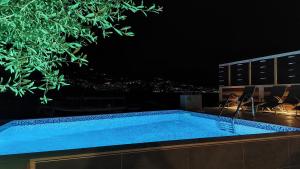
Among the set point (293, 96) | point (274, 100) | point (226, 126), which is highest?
point (293, 96)

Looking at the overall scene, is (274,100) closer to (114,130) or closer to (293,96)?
(293,96)

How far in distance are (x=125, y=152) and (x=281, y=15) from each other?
11949 mm

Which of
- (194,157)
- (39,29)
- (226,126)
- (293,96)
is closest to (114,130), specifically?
(226,126)

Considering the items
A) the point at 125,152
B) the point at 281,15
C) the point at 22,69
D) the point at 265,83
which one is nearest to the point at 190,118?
the point at 265,83

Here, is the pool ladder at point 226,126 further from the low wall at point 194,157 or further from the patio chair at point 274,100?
the low wall at point 194,157

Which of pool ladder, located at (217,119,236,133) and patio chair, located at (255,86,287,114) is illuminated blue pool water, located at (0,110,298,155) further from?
patio chair, located at (255,86,287,114)

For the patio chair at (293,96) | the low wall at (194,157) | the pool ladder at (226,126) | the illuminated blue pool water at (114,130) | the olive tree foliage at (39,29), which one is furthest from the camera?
the patio chair at (293,96)

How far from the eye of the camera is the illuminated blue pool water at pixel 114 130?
768 centimetres

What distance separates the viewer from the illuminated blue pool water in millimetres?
7678

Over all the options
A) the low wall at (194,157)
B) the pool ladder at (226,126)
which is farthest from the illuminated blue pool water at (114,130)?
the low wall at (194,157)

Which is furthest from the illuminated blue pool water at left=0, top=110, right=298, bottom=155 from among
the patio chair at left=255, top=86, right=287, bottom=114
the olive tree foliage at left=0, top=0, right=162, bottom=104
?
the olive tree foliage at left=0, top=0, right=162, bottom=104

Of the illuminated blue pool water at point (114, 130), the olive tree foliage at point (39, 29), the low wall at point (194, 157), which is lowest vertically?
the illuminated blue pool water at point (114, 130)

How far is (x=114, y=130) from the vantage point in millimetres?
9641

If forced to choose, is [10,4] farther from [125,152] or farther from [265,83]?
[265,83]
